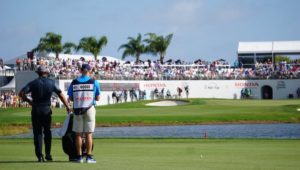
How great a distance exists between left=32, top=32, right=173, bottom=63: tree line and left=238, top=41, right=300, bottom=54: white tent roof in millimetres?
11615

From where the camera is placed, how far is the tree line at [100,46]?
10494 cm

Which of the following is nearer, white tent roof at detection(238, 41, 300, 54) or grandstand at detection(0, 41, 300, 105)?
grandstand at detection(0, 41, 300, 105)

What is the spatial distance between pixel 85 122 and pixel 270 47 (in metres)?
88.4

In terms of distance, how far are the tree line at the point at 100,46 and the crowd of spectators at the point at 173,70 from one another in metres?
12.9

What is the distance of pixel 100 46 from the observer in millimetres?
111812

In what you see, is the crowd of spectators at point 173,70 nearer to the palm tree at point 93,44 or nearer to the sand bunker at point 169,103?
the sand bunker at point 169,103

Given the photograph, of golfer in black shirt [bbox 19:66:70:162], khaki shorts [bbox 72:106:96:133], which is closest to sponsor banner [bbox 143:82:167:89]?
golfer in black shirt [bbox 19:66:70:162]

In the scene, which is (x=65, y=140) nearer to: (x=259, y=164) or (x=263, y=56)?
(x=259, y=164)

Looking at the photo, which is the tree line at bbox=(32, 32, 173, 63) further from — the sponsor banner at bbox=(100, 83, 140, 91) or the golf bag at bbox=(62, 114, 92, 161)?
the golf bag at bbox=(62, 114, 92, 161)

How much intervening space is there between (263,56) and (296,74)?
1579 cm

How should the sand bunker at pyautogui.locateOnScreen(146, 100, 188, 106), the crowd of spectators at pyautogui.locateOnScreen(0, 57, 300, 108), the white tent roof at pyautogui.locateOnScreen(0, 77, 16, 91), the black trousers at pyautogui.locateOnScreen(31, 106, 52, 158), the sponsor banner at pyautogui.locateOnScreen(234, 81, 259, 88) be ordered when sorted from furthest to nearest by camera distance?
the sponsor banner at pyautogui.locateOnScreen(234, 81, 259, 88)
the white tent roof at pyautogui.locateOnScreen(0, 77, 16, 91)
the crowd of spectators at pyautogui.locateOnScreen(0, 57, 300, 108)
the sand bunker at pyautogui.locateOnScreen(146, 100, 188, 106)
the black trousers at pyautogui.locateOnScreen(31, 106, 52, 158)

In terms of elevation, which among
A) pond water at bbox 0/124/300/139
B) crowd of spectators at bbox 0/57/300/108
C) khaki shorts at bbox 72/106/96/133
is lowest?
pond water at bbox 0/124/300/139

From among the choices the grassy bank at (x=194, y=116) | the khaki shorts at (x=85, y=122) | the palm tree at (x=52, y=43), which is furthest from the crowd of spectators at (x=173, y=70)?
the khaki shorts at (x=85, y=122)

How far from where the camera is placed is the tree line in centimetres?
10494
